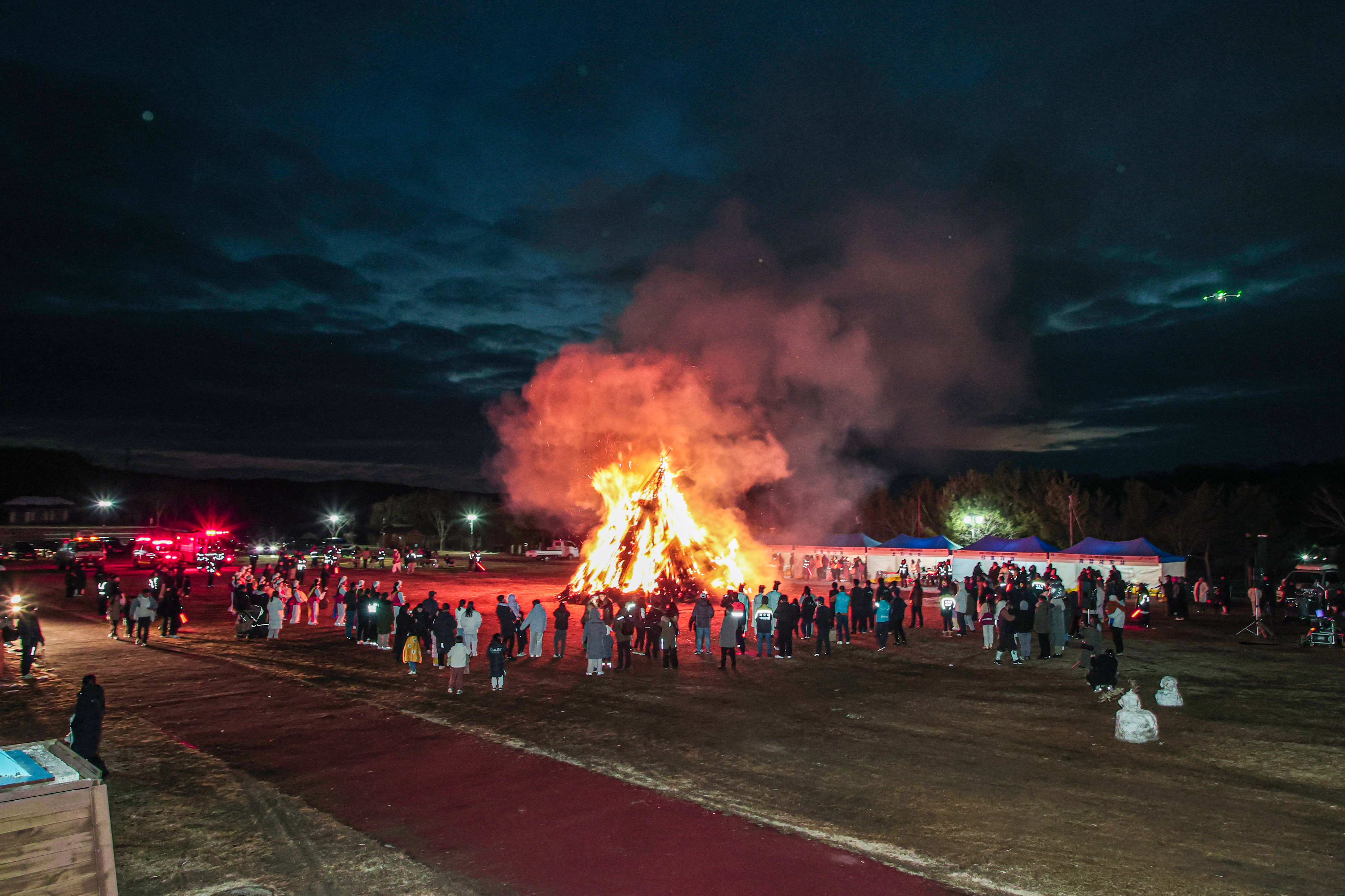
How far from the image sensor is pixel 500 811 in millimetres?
8117

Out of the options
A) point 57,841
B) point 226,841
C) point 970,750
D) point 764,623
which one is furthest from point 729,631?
point 57,841

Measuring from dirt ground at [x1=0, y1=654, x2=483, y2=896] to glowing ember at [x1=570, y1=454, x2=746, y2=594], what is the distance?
18530 mm

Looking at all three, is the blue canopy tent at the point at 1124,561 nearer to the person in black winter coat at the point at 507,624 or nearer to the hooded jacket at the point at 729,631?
the hooded jacket at the point at 729,631

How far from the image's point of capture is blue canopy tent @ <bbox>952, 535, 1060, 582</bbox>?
31.9 m

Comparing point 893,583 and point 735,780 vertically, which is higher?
point 893,583

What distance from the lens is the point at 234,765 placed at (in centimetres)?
972

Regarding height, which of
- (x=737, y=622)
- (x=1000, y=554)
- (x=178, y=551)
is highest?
(x=1000, y=554)

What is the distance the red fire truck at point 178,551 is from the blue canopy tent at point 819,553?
1086 inches

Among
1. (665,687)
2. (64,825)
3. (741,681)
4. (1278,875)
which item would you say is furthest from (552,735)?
(1278,875)

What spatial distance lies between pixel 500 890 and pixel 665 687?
7.96 meters

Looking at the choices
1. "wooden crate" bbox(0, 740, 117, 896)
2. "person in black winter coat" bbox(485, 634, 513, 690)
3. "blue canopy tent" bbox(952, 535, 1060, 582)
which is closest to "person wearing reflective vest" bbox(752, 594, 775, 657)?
"person in black winter coat" bbox(485, 634, 513, 690)

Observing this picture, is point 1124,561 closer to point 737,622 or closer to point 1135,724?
point 737,622

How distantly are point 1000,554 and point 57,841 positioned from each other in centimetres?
3421

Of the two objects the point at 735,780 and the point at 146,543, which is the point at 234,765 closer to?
the point at 735,780
